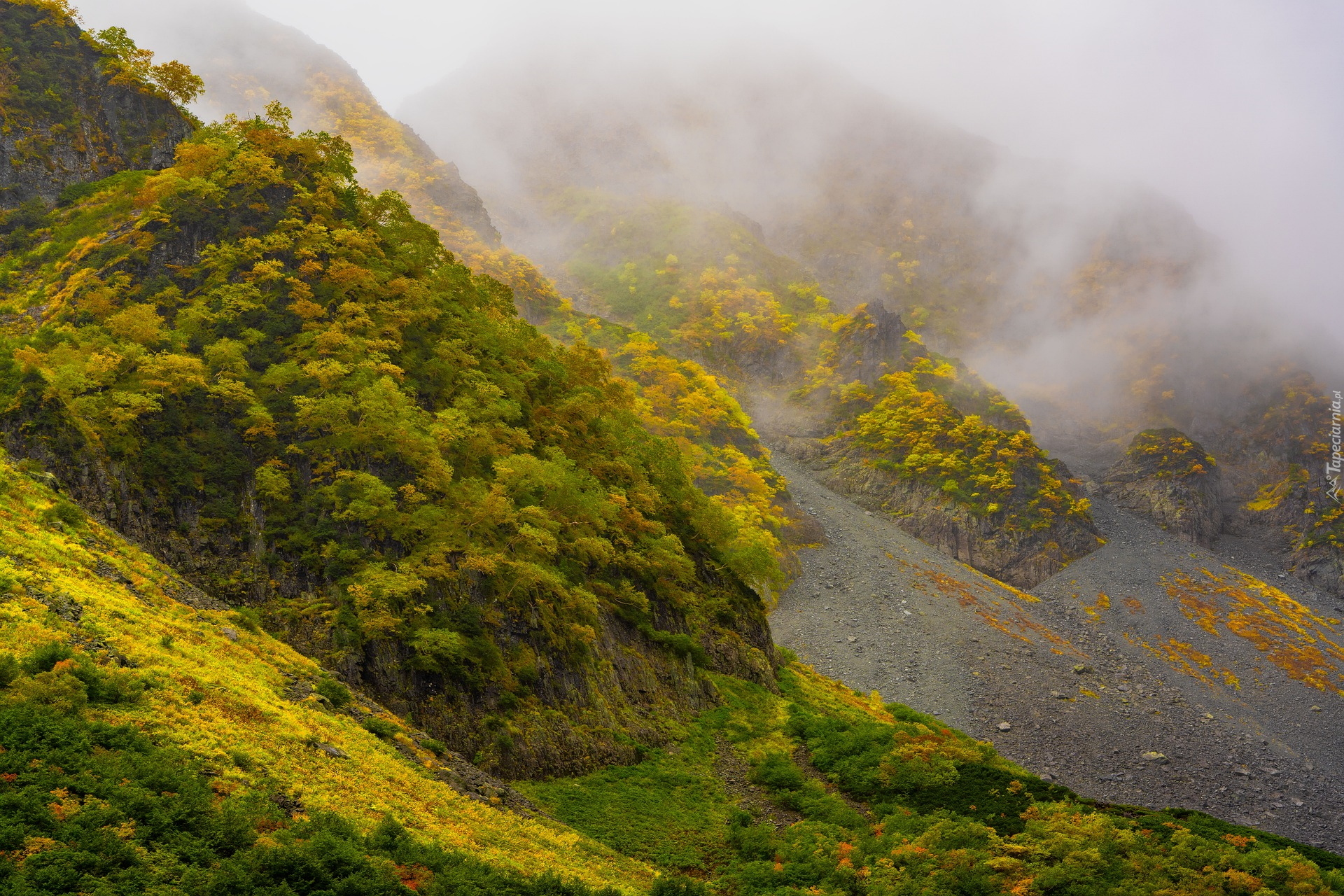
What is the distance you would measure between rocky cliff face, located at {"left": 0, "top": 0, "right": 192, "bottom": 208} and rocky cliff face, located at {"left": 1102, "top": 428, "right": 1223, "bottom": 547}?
14601cm

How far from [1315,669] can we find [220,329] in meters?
111

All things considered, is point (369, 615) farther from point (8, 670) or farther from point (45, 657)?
point (8, 670)

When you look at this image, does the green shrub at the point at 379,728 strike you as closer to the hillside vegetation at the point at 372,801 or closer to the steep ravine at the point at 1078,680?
the hillside vegetation at the point at 372,801

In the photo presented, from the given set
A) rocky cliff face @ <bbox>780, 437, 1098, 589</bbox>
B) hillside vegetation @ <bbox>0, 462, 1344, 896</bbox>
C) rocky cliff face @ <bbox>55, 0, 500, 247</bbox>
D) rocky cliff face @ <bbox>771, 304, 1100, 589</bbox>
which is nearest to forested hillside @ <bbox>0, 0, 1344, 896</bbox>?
hillside vegetation @ <bbox>0, 462, 1344, 896</bbox>

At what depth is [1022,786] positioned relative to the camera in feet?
96.5

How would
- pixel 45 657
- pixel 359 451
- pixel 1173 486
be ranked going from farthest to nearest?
1. pixel 1173 486
2. pixel 359 451
3. pixel 45 657

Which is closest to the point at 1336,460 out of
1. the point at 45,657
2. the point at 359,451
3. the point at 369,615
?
the point at 359,451

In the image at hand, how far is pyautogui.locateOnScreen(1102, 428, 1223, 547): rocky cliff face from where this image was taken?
125 metres

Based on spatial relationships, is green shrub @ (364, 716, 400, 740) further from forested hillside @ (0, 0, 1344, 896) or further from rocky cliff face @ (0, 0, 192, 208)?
rocky cliff face @ (0, 0, 192, 208)

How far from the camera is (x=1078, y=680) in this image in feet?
221

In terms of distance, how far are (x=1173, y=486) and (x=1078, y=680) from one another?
8068 centimetres

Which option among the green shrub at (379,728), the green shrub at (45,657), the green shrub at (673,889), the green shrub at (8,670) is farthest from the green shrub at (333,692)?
the green shrub at (673,889)

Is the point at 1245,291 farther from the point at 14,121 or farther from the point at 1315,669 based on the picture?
the point at 14,121

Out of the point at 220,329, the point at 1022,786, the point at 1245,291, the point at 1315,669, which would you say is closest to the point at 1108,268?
the point at 1245,291
